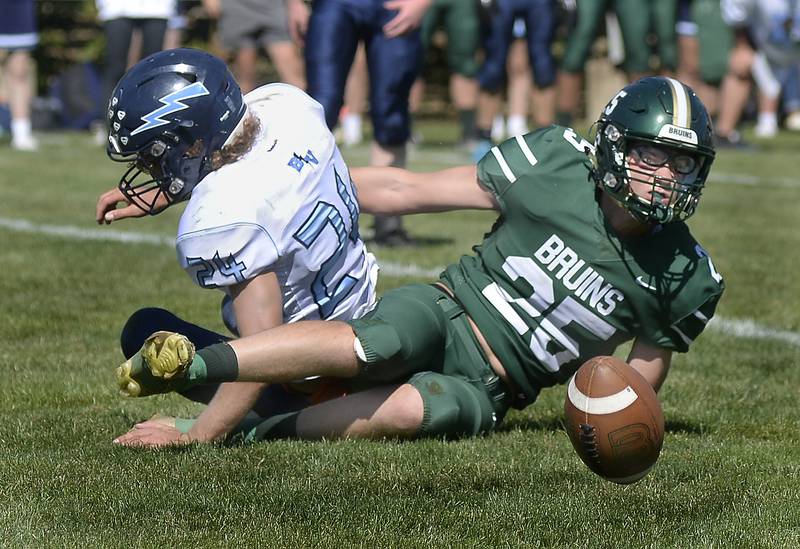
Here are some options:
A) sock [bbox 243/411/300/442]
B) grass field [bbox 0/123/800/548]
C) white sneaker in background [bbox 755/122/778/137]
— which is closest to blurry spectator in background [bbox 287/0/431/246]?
grass field [bbox 0/123/800/548]

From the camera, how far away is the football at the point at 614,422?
3111 millimetres

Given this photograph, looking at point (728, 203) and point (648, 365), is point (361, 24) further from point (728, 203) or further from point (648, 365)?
point (728, 203)

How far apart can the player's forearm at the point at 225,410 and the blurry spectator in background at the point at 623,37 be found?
7210mm

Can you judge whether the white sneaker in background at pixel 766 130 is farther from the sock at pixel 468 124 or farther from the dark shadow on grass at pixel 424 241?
the dark shadow on grass at pixel 424 241

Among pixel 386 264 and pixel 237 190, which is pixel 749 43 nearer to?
pixel 386 264

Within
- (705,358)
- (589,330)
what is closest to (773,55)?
(705,358)

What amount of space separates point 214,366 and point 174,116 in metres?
0.66

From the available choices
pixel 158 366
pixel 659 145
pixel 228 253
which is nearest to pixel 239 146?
pixel 228 253

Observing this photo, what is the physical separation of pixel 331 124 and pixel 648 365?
2674 mm

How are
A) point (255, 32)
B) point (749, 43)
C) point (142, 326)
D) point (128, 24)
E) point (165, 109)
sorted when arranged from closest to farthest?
point (165, 109) < point (142, 326) < point (255, 32) < point (128, 24) < point (749, 43)

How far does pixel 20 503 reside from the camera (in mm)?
2945

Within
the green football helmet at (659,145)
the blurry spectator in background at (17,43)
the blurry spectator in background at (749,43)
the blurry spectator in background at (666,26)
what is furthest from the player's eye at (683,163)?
the blurry spectator in background at (749,43)

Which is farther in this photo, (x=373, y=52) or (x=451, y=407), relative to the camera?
(x=373, y=52)

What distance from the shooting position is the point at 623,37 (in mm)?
10414
